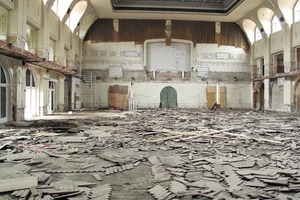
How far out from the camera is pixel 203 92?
3180 cm

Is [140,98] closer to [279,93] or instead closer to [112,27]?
[112,27]

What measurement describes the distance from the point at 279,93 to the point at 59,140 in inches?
977

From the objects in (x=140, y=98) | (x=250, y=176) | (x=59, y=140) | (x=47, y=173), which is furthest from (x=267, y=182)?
(x=140, y=98)

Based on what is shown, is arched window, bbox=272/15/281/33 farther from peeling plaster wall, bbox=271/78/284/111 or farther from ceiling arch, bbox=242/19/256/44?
peeling plaster wall, bbox=271/78/284/111

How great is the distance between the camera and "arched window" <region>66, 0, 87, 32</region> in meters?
25.2

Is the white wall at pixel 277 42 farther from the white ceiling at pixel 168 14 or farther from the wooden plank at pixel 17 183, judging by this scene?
the wooden plank at pixel 17 183

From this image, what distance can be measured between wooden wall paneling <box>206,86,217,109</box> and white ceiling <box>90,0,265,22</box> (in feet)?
28.3

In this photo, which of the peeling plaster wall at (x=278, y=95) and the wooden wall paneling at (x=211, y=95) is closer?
the peeling plaster wall at (x=278, y=95)

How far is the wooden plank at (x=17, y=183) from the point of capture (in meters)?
4.01

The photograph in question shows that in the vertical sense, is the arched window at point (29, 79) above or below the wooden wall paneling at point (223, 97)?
above

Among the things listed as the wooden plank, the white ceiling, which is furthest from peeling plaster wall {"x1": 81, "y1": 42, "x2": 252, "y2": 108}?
the wooden plank

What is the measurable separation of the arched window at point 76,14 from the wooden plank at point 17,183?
2318 cm

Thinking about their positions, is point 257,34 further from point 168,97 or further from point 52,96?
point 52,96

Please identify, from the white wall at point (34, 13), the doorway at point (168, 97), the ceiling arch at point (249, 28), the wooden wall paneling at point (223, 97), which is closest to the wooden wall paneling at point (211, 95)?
the wooden wall paneling at point (223, 97)
